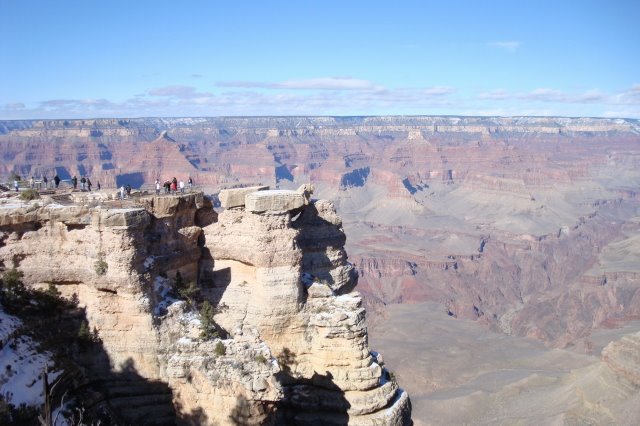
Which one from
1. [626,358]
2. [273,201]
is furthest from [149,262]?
[626,358]

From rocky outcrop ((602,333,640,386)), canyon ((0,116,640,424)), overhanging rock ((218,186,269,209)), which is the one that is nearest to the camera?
overhanging rock ((218,186,269,209))

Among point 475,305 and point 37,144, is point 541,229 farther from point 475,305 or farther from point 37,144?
point 37,144

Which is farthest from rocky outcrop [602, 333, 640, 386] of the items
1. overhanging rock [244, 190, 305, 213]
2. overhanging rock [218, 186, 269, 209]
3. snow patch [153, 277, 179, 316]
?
snow patch [153, 277, 179, 316]

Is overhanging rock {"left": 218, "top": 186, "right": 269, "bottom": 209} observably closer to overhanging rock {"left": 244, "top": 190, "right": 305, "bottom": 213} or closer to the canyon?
the canyon

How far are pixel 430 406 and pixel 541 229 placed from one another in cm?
11052

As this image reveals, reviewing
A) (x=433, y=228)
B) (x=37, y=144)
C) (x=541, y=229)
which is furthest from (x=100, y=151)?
(x=541, y=229)

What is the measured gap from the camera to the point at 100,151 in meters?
188

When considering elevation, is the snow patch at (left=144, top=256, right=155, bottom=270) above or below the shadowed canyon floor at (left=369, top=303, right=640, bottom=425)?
above

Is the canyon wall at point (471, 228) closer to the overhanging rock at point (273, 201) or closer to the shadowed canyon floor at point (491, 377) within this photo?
the shadowed canyon floor at point (491, 377)

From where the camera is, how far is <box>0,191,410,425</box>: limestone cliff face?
626 inches

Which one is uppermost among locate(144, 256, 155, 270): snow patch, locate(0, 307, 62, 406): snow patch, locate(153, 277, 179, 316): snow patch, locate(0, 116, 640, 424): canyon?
locate(144, 256, 155, 270): snow patch

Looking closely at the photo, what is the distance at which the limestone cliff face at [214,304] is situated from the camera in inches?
626

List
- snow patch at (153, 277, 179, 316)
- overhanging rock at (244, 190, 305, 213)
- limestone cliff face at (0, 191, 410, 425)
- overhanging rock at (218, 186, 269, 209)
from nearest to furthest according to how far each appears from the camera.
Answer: limestone cliff face at (0, 191, 410, 425)
snow patch at (153, 277, 179, 316)
overhanging rock at (244, 190, 305, 213)
overhanging rock at (218, 186, 269, 209)

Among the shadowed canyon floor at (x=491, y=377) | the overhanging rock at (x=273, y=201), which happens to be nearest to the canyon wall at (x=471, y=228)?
the shadowed canyon floor at (x=491, y=377)
